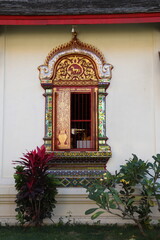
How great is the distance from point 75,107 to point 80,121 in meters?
0.30

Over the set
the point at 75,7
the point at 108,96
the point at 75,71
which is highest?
the point at 75,7

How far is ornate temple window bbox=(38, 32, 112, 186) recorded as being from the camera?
5.82m

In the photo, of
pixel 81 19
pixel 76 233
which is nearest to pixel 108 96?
pixel 81 19

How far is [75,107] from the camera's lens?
6.09 metres

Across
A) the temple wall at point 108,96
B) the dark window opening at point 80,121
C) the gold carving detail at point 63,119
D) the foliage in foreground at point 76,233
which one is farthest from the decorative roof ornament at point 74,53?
the foliage in foreground at point 76,233

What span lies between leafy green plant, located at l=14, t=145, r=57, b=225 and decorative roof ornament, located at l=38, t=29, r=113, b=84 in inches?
59.0

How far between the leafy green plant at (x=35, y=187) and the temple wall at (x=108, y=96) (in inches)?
15.2

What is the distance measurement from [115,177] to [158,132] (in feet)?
4.30

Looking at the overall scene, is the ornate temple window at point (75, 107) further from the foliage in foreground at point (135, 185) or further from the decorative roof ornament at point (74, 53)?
the foliage in foreground at point (135, 185)

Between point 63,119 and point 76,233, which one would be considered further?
point 63,119

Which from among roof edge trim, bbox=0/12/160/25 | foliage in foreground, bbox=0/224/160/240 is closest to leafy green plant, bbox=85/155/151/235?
foliage in foreground, bbox=0/224/160/240

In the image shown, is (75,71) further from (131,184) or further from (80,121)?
(131,184)

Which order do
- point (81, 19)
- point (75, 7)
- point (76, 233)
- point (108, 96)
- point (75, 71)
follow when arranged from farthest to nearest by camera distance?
1. point (75, 71)
2. point (108, 96)
3. point (75, 7)
4. point (81, 19)
5. point (76, 233)

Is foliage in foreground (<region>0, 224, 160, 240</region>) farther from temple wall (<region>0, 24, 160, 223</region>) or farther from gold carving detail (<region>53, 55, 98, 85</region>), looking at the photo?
gold carving detail (<region>53, 55, 98, 85</region>)
